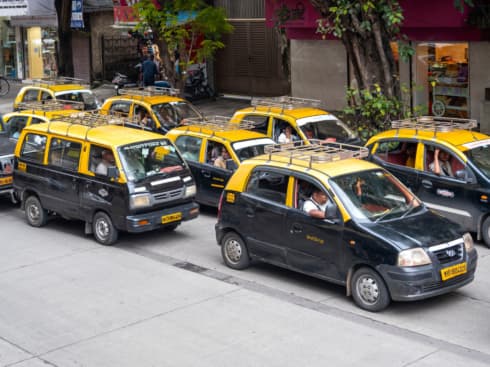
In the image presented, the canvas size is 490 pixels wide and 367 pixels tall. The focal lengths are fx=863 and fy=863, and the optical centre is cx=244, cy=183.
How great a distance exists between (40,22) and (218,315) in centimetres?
2745

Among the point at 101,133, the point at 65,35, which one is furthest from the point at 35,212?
the point at 65,35

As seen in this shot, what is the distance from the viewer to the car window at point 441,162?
43.9 ft

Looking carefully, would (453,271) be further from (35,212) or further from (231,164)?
(35,212)

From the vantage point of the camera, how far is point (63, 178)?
14.4 m

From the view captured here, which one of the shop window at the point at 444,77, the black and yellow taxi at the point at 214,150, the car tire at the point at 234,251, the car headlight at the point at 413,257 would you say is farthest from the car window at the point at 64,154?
the shop window at the point at 444,77

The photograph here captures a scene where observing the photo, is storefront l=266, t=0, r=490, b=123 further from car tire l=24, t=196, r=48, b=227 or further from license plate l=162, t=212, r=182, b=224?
car tire l=24, t=196, r=48, b=227

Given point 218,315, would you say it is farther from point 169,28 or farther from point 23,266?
point 169,28

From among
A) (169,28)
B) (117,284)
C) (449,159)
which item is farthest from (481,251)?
(169,28)

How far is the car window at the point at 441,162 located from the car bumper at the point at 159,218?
3.79 m

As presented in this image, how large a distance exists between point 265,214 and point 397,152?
3.67m

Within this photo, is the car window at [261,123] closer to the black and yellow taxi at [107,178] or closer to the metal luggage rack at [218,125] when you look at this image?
the metal luggage rack at [218,125]

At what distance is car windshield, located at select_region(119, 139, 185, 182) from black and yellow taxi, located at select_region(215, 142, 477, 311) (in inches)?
75.2

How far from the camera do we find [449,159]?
1348cm

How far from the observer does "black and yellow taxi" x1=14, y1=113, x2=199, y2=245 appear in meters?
13.4
